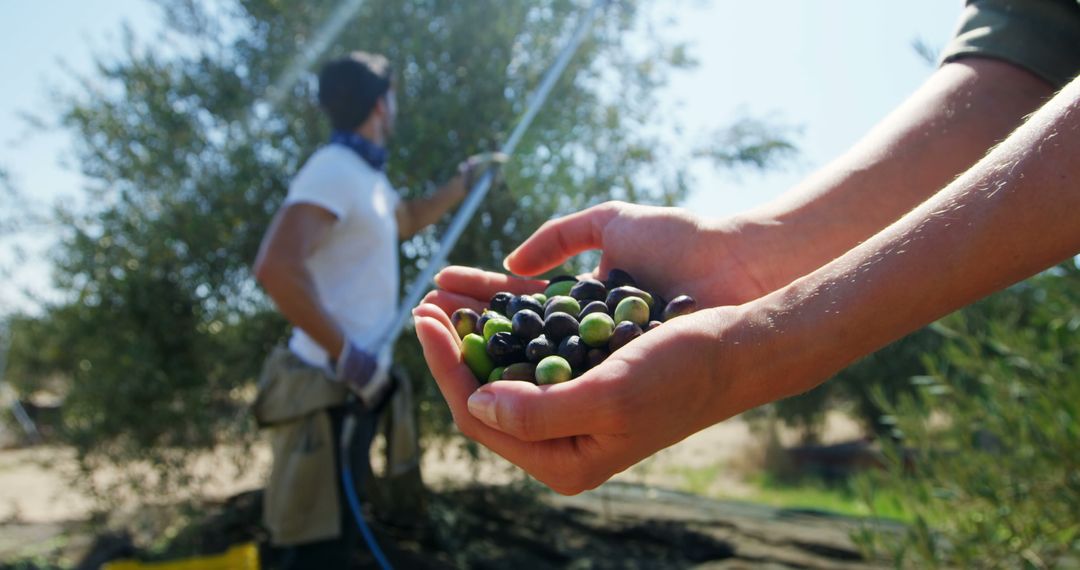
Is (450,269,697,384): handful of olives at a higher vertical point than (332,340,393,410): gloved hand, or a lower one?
lower

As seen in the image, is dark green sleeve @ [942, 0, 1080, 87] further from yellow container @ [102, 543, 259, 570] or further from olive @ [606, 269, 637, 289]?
yellow container @ [102, 543, 259, 570]

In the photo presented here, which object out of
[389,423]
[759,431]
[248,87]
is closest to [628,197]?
[389,423]

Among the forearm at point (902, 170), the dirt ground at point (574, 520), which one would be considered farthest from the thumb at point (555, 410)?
the dirt ground at point (574, 520)

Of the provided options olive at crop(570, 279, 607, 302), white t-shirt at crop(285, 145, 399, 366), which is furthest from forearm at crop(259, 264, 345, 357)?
olive at crop(570, 279, 607, 302)

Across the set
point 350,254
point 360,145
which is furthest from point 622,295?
point 360,145

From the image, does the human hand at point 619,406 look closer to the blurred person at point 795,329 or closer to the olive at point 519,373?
the blurred person at point 795,329

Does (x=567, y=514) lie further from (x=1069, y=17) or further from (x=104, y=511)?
(x=1069, y=17)

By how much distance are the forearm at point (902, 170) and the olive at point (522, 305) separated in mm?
459

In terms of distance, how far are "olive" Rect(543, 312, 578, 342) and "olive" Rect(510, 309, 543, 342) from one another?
1 cm

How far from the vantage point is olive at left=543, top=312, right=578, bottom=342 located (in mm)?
1515

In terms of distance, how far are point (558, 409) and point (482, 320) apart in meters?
0.50

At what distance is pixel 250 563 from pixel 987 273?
3.08m

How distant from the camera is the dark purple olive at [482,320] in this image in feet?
5.16

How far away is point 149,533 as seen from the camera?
15.6ft
